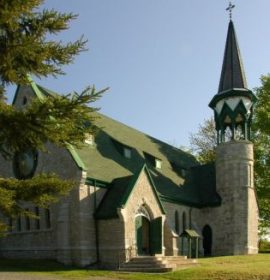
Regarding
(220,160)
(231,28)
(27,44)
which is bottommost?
(220,160)

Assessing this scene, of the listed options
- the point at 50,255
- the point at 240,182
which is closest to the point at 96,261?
the point at 50,255

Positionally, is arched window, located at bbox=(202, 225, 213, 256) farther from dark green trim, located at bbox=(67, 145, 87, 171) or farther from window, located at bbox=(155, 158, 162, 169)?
dark green trim, located at bbox=(67, 145, 87, 171)

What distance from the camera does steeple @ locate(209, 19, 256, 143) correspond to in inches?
1326

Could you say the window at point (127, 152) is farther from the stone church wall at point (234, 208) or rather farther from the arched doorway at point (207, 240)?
the arched doorway at point (207, 240)

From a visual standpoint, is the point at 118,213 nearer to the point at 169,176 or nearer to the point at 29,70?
the point at 169,176

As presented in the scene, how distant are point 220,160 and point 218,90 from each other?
5678 mm

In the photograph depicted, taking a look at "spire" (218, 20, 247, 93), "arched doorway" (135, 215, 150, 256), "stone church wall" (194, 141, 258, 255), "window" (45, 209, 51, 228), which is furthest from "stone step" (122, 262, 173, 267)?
"spire" (218, 20, 247, 93)

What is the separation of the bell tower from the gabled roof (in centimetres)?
838

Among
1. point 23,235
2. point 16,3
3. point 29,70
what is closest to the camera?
point 16,3

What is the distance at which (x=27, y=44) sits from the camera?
9000 millimetres

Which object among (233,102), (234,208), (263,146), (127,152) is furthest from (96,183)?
(263,146)

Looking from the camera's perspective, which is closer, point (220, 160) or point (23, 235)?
point (23, 235)

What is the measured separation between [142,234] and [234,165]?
34.2 ft

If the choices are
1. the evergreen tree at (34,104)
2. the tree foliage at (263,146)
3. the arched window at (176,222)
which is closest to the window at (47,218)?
the arched window at (176,222)
